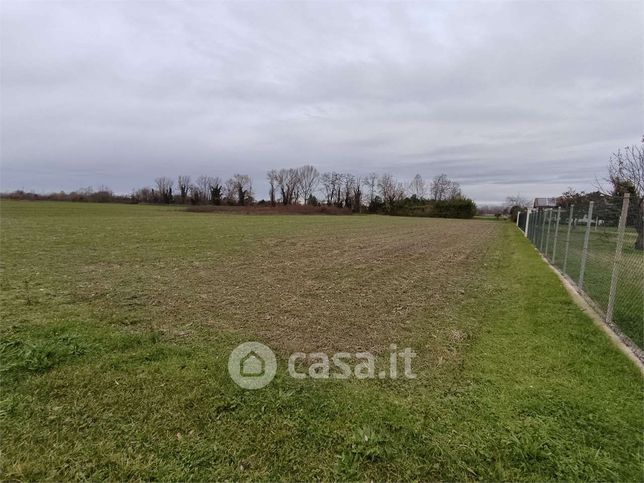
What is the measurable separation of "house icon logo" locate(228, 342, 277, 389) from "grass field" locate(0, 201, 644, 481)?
93 millimetres

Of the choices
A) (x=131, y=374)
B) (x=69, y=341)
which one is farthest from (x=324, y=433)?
(x=69, y=341)

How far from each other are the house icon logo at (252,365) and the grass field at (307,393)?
93 mm

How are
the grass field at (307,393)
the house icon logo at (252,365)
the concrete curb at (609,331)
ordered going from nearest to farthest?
1. the grass field at (307,393)
2. the house icon logo at (252,365)
3. the concrete curb at (609,331)

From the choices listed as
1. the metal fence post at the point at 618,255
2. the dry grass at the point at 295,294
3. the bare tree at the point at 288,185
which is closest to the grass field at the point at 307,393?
the dry grass at the point at 295,294

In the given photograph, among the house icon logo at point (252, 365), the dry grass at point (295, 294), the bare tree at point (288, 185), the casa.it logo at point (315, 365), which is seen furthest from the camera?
the bare tree at point (288, 185)

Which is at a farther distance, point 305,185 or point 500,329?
point 305,185

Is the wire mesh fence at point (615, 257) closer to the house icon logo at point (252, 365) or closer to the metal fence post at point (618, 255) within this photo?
the metal fence post at point (618, 255)

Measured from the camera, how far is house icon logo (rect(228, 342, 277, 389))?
2.98m

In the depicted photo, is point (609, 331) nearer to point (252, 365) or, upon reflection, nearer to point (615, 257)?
point (615, 257)

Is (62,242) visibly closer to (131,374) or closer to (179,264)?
(179,264)

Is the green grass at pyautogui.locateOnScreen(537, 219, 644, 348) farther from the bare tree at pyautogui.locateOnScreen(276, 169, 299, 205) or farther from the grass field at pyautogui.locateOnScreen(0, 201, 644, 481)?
the bare tree at pyautogui.locateOnScreen(276, 169, 299, 205)

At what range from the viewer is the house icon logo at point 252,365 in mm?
2977

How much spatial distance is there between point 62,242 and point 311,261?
9.81 metres

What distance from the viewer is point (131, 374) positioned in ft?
9.89
